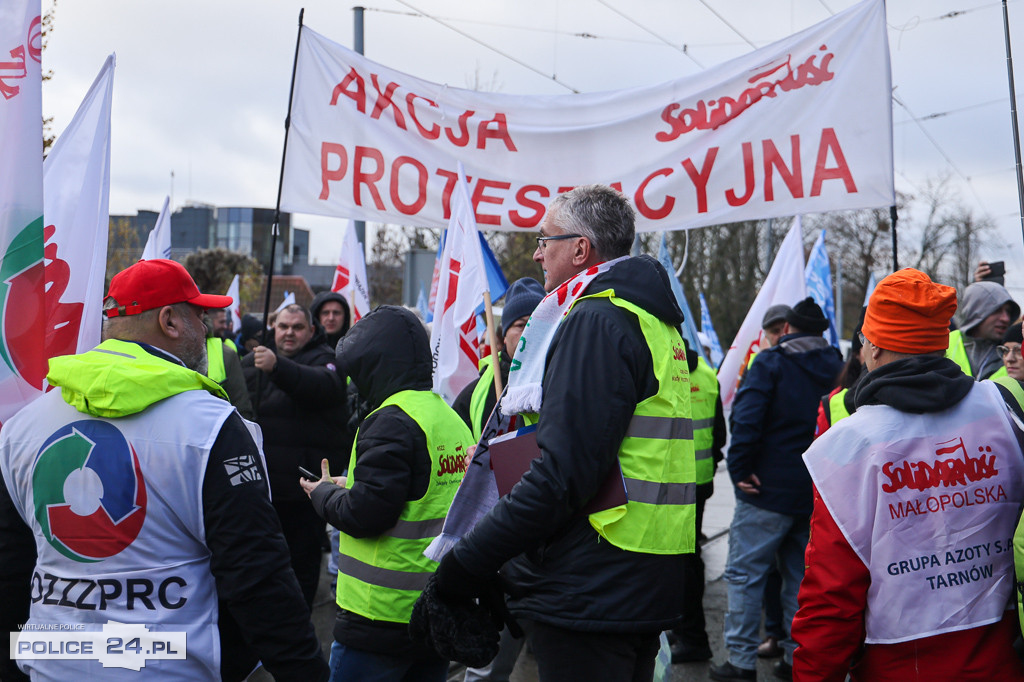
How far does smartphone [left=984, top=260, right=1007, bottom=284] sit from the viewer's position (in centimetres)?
566

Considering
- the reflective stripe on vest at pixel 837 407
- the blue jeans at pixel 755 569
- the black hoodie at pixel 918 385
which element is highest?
the black hoodie at pixel 918 385

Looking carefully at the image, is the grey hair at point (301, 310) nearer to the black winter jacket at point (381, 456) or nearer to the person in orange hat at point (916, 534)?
the black winter jacket at point (381, 456)

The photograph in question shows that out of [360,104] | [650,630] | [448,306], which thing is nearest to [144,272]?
[650,630]

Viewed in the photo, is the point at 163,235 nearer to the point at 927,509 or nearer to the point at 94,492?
the point at 94,492

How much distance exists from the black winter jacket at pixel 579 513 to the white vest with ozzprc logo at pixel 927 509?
0.52 metres

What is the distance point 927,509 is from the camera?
97.3 inches

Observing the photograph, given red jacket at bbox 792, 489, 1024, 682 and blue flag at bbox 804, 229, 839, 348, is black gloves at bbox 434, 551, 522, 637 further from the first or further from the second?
blue flag at bbox 804, 229, 839, 348

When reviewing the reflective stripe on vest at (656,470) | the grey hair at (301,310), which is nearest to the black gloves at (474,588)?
the reflective stripe on vest at (656,470)

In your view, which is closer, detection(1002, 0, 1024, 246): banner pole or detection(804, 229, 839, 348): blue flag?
detection(1002, 0, 1024, 246): banner pole

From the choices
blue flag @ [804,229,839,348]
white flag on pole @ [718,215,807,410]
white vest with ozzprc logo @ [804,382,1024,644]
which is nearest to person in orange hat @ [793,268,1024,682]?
white vest with ozzprc logo @ [804,382,1024,644]

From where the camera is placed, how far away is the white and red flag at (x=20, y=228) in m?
2.91

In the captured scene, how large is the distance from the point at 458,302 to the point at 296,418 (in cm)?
135

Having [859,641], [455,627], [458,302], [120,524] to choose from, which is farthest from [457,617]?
[458,302]

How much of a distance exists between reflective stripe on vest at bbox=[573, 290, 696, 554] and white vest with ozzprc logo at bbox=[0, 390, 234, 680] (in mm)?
937
